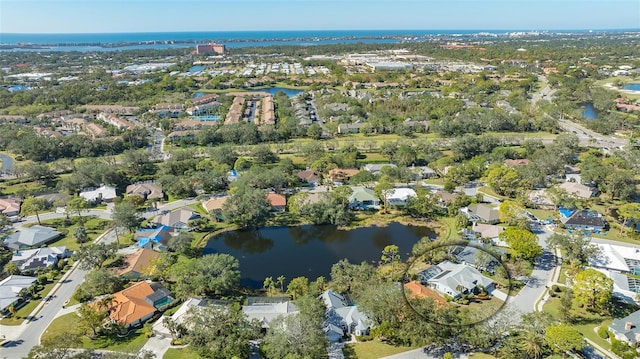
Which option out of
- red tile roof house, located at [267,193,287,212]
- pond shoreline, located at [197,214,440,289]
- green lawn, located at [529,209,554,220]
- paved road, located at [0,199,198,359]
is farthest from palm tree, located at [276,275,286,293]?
green lawn, located at [529,209,554,220]

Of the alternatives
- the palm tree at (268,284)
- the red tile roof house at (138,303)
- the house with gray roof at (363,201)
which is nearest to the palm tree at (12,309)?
the red tile roof house at (138,303)

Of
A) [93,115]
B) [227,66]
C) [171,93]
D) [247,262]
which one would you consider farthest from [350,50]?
[247,262]

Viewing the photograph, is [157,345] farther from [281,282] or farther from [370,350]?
[370,350]

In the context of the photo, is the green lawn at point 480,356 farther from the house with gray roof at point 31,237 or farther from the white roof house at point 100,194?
the white roof house at point 100,194

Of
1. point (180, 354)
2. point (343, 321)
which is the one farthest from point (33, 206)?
point (343, 321)

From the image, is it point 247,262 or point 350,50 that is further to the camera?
point 350,50

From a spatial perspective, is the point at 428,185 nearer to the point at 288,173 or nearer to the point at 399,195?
the point at 399,195
